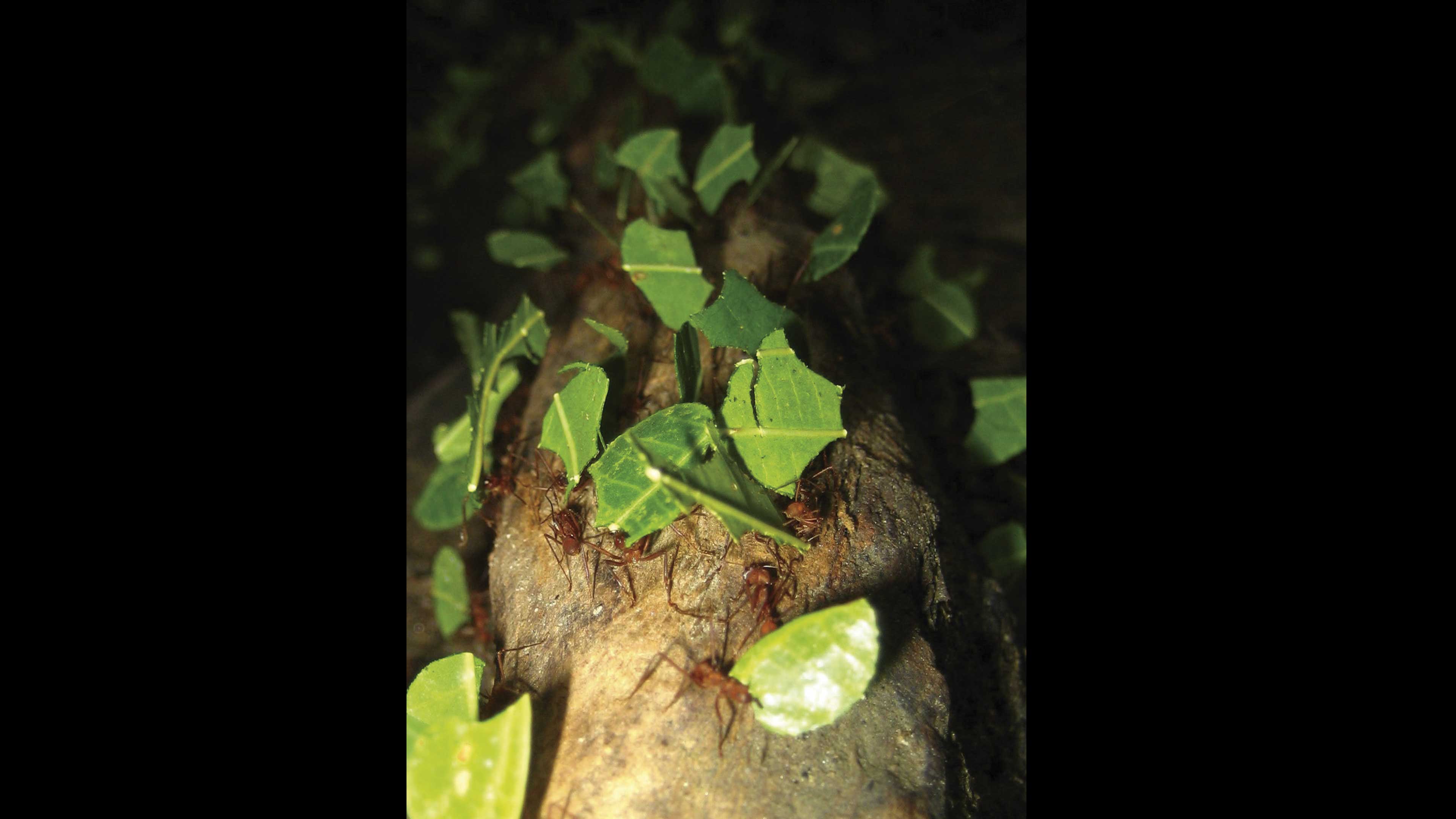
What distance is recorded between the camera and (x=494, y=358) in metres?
1.57

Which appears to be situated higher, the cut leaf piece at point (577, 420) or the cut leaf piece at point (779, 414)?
the cut leaf piece at point (779, 414)

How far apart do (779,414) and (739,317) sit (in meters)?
0.23

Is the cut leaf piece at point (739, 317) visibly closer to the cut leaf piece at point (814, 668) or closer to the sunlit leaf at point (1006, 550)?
the cut leaf piece at point (814, 668)

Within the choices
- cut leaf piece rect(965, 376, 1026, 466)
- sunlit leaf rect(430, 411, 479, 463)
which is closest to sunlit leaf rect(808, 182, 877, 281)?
cut leaf piece rect(965, 376, 1026, 466)

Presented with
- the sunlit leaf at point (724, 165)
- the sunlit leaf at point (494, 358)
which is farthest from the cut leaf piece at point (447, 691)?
the sunlit leaf at point (724, 165)

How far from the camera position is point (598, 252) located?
1.92 meters

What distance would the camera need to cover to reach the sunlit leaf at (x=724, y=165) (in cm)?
176

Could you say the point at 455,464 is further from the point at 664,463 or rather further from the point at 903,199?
the point at 903,199

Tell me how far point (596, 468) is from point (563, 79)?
173 centimetres

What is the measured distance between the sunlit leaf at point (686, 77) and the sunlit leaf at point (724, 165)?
269mm

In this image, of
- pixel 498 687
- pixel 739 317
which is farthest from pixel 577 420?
pixel 498 687

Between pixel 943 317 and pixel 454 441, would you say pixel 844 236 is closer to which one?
pixel 943 317

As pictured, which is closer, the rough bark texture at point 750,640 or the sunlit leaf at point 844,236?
the rough bark texture at point 750,640

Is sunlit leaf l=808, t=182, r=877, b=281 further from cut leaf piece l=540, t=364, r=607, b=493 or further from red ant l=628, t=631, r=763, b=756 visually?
red ant l=628, t=631, r=763, b=756
